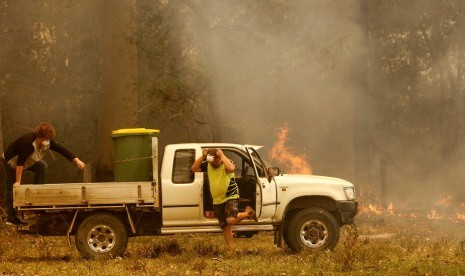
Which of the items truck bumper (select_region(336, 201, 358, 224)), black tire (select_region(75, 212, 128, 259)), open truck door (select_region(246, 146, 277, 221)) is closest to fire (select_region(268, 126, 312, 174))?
truck bumper (select_region(336, 201, 358, 224))

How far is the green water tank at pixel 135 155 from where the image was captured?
1276 cm

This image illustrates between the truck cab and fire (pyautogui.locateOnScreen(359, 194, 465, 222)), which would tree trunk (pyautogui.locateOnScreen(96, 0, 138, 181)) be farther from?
the truck cab

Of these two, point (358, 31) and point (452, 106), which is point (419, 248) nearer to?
point (358, 31)

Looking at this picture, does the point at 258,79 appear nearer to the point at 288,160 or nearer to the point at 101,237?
the point at 288,160

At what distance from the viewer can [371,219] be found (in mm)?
21609

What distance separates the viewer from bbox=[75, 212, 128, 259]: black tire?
41.1ft

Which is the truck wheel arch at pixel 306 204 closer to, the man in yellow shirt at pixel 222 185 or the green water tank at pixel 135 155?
the man in yellow shirt at pixel 222 185

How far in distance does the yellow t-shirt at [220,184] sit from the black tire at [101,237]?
154 cm

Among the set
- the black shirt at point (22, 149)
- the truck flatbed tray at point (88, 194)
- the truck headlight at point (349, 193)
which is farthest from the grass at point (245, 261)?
the black shirt at point (22, 149)

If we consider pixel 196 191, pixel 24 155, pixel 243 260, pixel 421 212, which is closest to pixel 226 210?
pixel 196 191

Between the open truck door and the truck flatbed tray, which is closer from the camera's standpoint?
the truck flatbed tray

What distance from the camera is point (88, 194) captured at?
12.4 meters

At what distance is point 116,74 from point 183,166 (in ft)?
28.4

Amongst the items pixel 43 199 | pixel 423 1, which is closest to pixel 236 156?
pixel 43 199
